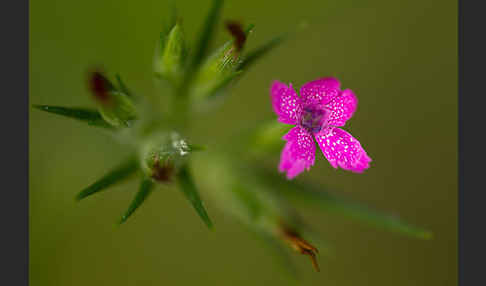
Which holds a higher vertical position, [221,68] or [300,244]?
[221,68]

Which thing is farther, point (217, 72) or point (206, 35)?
point (206, 35)

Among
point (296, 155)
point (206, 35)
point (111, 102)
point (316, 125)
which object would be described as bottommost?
point (296, 155)

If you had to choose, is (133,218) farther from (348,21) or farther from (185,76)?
(348,21)

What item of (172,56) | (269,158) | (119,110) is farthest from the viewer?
(269,158)

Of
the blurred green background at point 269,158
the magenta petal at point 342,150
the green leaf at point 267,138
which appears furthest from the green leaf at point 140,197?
the blurred green background at point 269,158

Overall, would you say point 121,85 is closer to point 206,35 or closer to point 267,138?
point 206,35

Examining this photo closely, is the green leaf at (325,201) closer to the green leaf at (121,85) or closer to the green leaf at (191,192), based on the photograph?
the green leaf at (191,192)

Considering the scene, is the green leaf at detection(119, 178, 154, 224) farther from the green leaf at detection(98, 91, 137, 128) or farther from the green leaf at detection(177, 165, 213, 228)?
the green leaf at detection(98, 91, 137, 128)

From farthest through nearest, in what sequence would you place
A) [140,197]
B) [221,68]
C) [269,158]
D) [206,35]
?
[269,158] → [206,35] → [221,68] → [140,197]

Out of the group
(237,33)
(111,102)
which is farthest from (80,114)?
(237,33)
